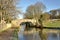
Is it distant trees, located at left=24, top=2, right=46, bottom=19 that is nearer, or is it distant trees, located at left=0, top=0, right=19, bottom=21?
distant trees, located at left=0, top=0, right=19, bottom=21

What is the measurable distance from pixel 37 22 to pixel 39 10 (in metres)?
3.32

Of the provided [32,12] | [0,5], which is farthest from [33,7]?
[0,5]

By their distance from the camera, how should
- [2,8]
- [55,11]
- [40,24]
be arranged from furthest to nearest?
[55,11] → [40,24] → [2,8]

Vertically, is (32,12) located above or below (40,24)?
above

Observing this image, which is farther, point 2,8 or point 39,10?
point 39,10

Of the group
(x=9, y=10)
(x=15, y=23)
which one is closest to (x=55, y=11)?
(x=15, y=23)

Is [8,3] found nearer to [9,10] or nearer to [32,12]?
[9,10]

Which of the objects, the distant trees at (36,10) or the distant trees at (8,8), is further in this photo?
the distant trees at (36,10)

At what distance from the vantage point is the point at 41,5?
47500 millimetres

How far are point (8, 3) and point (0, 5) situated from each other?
60.7 inches

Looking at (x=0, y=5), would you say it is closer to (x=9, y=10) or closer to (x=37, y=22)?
(x=9, y=10)

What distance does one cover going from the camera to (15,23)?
48375 mm

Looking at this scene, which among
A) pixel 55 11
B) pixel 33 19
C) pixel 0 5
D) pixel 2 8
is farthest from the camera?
pixel 55 11

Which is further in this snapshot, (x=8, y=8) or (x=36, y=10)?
(x=36, y=10)
